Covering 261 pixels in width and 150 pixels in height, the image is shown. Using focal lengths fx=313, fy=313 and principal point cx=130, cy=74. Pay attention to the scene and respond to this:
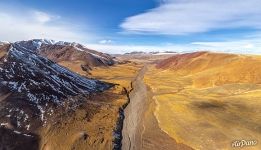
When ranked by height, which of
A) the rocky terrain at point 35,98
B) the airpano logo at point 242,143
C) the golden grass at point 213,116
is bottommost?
the airpano logo at point 242,143

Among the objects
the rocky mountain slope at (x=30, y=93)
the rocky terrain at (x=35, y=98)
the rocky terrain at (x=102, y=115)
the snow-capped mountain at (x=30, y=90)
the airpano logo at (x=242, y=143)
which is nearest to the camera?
the airpano logo at (x=242, y=143)

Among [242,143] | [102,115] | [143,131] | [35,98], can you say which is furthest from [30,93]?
[242,143]

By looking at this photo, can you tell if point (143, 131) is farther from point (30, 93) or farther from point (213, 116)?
point (30, 93)

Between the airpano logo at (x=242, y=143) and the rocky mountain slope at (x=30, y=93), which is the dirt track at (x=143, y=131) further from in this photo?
the rocky mountain slope at (x=30, y=93)

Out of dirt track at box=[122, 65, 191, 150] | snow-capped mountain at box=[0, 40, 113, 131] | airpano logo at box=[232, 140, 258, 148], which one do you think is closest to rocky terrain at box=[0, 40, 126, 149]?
snow-capped mountain at box=[0, 40, 113, 131]

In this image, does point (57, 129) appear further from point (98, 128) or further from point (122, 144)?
point (122, 144)

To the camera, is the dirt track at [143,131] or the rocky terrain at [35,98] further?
the rocky terrain at [35,98]

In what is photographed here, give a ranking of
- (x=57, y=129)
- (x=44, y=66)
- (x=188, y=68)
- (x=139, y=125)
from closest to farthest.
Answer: (x=57, y=129)
(x=139, y=125)
(x=44, y=66)
(x=188, y=68)

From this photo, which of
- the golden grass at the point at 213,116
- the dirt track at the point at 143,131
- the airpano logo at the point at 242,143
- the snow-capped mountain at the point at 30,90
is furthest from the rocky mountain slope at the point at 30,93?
the airpano logo at the point at 242,143

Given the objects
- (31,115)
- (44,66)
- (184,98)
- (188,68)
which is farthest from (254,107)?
(188,68)

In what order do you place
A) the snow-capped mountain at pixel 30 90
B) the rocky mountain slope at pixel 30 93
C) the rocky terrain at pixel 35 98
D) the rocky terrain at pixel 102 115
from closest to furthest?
1. the rocky terrain at pixel 102 115
2. the rocky terrain at pixel 35 98
3. the rocky mountain slope at pixel 30 93
4. the snow-capped mountain at pixel 30 90

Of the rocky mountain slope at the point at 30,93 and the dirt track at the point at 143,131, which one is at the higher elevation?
the rocky mountain slope at the point at 30,93
